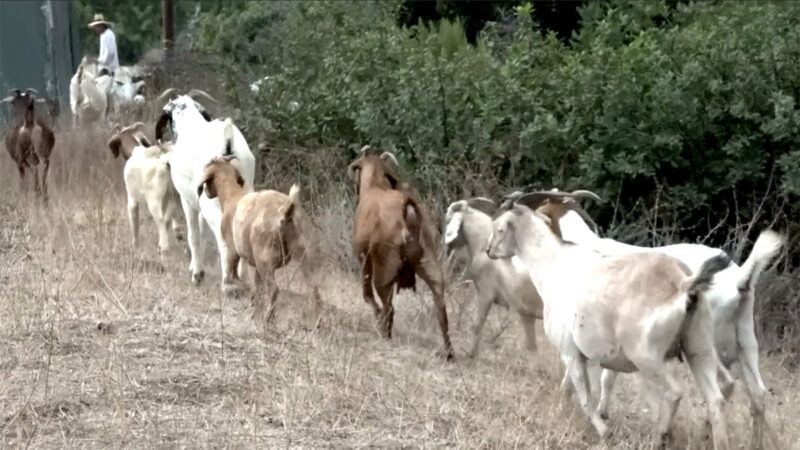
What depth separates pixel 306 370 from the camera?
345 inches

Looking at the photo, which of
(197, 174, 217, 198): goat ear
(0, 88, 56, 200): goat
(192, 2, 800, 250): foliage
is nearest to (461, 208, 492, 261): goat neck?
(192, 2, 800, 250): foliage

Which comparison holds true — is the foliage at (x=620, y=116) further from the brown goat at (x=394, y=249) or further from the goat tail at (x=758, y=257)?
the goat tail at (x=758, y=257)

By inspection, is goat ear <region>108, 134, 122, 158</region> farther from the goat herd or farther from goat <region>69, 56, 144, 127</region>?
goat <region>69, 56, 144, 127</region>

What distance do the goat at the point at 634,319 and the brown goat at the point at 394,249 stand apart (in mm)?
1341

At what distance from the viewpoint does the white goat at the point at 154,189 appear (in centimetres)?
1257

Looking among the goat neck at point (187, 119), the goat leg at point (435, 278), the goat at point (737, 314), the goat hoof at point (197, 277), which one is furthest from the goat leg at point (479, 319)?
the goat neck at point (187, 119)

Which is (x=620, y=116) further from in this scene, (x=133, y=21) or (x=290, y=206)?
(x=133, y=21)

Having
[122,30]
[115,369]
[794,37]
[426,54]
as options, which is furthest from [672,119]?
[122,30]

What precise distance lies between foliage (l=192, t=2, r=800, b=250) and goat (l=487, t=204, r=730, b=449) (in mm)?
3322

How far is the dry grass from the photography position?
7980mm

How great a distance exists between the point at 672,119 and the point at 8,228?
573cm

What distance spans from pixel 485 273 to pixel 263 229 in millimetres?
1589

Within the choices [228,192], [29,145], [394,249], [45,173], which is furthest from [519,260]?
[29,145]

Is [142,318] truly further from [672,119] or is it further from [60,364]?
[672,119]
